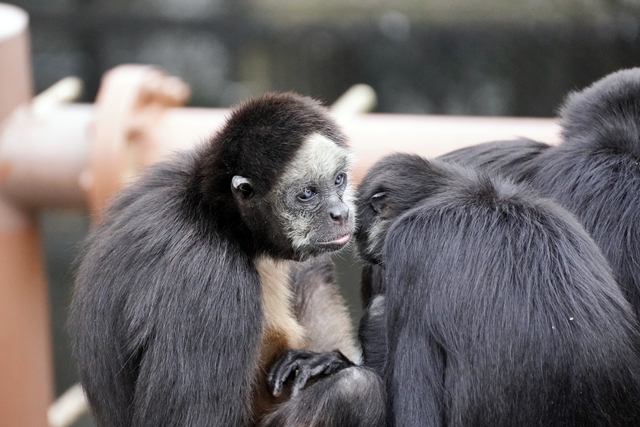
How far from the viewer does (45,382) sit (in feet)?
18.5

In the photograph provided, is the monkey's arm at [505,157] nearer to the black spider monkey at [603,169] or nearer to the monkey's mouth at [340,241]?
the black spider monkey at [603,169]

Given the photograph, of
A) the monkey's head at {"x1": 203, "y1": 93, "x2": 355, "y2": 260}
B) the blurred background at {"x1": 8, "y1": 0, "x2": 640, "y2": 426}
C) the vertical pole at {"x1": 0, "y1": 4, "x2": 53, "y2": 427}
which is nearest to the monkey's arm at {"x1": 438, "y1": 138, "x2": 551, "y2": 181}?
the monkey's head at {"x1": 203, "y1": 93, "x2": 355, "y2": 260}

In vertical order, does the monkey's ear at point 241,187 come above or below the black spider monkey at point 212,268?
above

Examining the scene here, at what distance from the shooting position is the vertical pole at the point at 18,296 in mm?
5410

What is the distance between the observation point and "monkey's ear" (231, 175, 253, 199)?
3641 millimetres

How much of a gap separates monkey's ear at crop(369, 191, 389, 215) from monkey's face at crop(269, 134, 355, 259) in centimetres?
12

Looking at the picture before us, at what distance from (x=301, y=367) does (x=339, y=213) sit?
0.71 metres

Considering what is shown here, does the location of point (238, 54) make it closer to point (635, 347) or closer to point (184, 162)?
point (184, 162)

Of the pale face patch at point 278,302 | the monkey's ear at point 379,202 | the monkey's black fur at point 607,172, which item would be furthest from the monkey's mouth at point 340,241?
the monkey's black fur at point 607,172

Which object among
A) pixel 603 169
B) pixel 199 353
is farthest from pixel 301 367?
pixel 603 169

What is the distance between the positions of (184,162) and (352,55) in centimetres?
723

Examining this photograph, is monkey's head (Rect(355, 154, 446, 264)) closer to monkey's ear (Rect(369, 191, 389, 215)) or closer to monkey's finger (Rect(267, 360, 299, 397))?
monkey's ear (Rect(369, 191, 389, 215))

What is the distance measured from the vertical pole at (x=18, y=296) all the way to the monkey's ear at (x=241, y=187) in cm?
231

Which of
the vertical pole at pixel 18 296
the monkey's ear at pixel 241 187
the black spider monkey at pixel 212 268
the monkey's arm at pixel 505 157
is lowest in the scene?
the vertical pole at pixel 18 296
